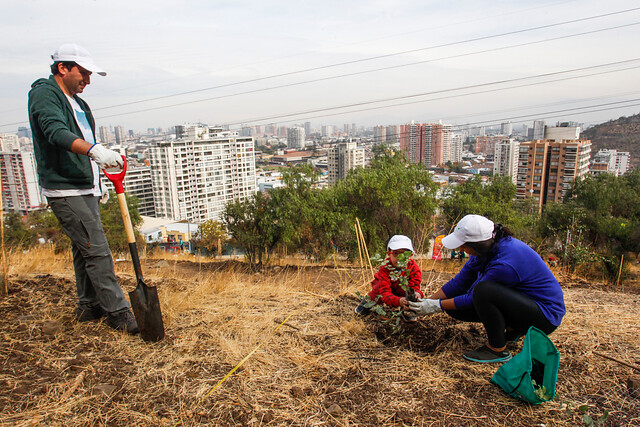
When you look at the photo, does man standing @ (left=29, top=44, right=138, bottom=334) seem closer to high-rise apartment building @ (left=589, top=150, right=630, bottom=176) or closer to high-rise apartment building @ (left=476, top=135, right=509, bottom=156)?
high-rise apartment building @ (left=589, top=150, right=630, bottom=176)

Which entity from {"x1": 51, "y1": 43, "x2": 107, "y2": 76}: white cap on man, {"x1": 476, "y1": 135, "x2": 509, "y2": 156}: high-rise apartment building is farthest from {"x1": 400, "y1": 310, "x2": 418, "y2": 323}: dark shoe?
{"x1": 476, "y1": 135, "x2": 509, "y2": 156}: high-rise apartment building

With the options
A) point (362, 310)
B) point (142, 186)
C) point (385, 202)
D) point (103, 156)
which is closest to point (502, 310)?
point (362, 310)

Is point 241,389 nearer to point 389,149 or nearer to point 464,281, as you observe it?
point 464,281

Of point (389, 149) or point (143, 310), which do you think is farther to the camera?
point (389, 149)

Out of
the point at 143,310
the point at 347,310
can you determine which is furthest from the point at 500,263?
the point at 143,310

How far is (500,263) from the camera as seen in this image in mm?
2100

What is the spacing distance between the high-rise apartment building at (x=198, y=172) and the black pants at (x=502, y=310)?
5128 centimetres

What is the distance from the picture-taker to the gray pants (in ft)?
7.91

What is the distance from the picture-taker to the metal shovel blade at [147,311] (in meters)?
2.35

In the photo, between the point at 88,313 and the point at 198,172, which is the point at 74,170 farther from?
the point at 198,172

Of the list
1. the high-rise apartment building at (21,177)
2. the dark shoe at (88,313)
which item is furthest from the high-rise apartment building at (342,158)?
the dark shoe at (88,313)

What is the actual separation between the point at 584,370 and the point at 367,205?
12.6m

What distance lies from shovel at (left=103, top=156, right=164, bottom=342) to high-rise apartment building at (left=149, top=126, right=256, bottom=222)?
50.6 m

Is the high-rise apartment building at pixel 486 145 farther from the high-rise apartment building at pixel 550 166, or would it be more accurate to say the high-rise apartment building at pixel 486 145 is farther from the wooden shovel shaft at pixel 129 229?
the wooden shovel shaft at pixel 129 229
